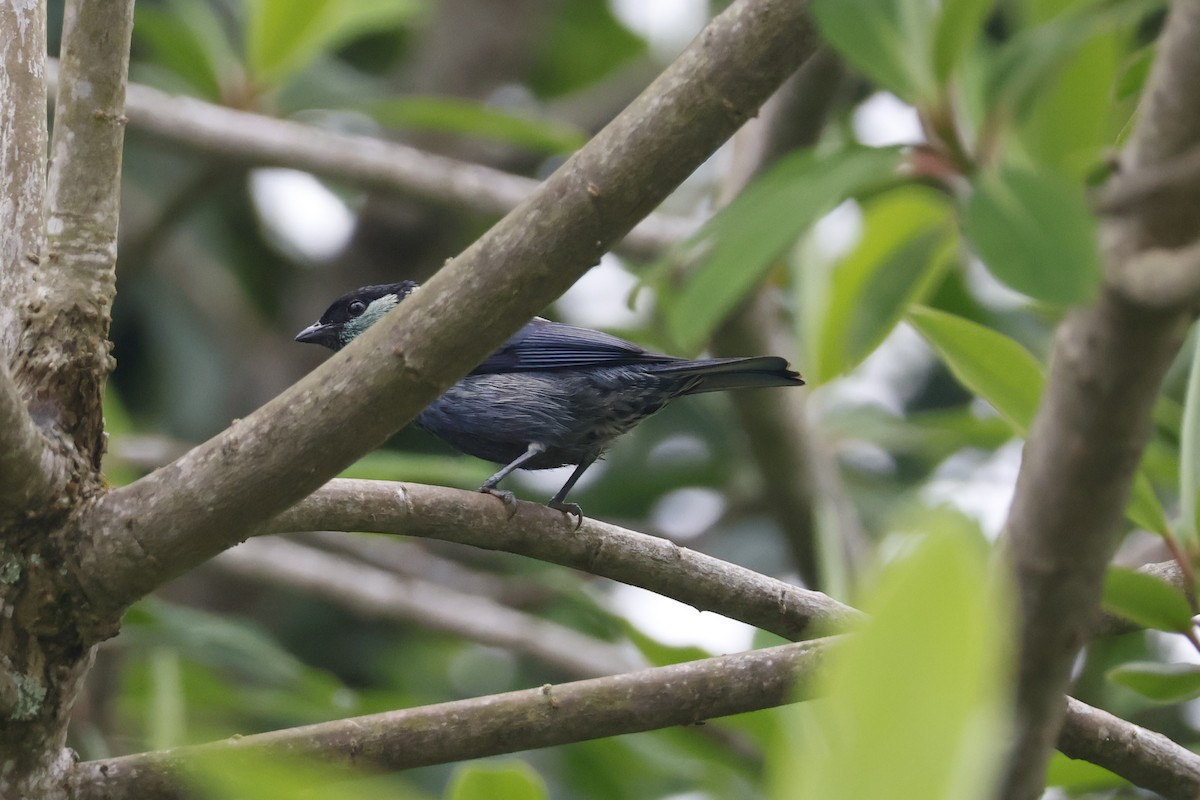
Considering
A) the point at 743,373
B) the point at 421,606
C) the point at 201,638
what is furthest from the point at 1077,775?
the point at 421,606

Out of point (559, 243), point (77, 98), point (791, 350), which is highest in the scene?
point (791, 350)

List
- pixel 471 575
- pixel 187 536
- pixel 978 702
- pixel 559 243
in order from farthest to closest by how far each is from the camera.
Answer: pixel 471 575
pixel 187 536
pixel 559 243
pixel 978 702

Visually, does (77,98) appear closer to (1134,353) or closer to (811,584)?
(1134,353)

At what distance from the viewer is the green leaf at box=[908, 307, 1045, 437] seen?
1889mm

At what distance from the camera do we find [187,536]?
1.68 metres

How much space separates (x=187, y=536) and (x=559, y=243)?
2.11ft

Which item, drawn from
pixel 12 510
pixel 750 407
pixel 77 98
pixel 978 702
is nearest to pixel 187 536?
pixel 12 510

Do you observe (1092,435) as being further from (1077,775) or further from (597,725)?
(1077,775)

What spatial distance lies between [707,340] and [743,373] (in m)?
0.20

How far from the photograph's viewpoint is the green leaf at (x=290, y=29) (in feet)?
13.9

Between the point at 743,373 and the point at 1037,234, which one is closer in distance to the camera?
the point at 1037,234

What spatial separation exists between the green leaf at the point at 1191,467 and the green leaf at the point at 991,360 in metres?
0.21

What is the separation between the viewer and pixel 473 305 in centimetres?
159

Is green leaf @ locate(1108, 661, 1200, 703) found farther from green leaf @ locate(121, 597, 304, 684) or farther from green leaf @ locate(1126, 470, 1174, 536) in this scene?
green leaf @ locate(121, 597, 304, 684)
